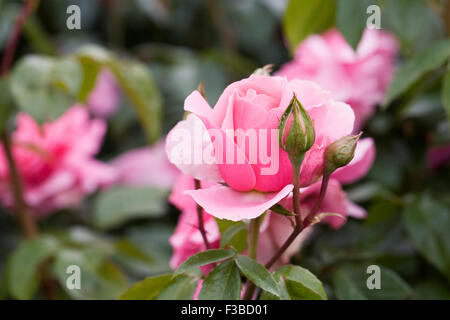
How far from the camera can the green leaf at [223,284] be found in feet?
1.20

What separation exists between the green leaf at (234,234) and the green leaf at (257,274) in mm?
34

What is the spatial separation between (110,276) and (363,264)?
303 mm

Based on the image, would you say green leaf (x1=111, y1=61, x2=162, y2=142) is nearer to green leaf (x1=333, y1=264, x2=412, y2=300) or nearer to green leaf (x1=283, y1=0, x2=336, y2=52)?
green leaf (x1=283, y1=0, x2=336, y2=52)

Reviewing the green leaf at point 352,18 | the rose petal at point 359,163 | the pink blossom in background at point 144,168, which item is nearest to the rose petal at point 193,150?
the rose petal at point 359,163

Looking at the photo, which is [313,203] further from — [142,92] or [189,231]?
[142,92]

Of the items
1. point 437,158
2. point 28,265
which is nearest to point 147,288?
point 28,265

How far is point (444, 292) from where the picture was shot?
0.57m

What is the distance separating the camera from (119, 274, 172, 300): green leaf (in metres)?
0.41

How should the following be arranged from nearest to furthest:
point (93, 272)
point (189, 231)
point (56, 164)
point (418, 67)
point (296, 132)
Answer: point (296, 132), point (189, 231), point (418, 67), point (93, 272), point (56, 164)

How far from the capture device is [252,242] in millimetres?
396

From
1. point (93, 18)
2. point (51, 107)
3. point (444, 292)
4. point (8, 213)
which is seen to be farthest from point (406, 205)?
point (93, 18)

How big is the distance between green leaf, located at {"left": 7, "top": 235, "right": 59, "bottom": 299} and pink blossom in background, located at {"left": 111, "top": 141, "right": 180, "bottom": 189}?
290mm

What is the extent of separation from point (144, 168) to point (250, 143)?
620 mm
